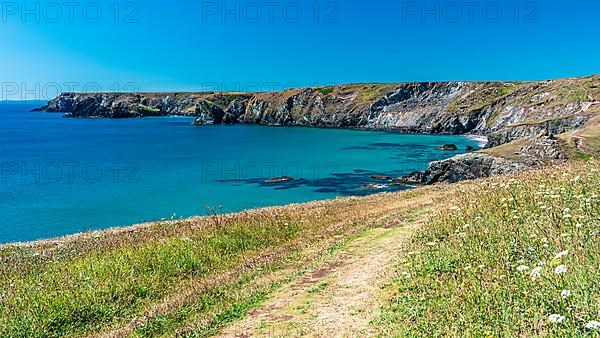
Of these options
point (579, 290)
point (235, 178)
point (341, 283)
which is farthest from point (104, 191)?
point (579, 290)

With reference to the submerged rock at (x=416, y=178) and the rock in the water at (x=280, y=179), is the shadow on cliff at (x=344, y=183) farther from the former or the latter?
the submerged rock at (x=416, y=178)

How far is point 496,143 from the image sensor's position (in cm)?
7762

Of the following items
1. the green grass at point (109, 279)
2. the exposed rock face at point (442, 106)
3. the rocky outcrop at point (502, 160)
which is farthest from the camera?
the exposed rock face at point (442, 106)

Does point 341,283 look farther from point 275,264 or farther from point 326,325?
point 275,264

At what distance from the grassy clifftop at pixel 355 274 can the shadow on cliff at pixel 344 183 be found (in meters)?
37.7

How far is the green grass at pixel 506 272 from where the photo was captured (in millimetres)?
6062

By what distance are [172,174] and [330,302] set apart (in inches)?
2766

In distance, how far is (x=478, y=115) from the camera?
141875 millimetres

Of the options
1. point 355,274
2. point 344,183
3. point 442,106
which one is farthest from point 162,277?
point 442,106

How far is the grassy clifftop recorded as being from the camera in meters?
6.63

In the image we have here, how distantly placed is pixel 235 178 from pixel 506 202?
60.3 metres

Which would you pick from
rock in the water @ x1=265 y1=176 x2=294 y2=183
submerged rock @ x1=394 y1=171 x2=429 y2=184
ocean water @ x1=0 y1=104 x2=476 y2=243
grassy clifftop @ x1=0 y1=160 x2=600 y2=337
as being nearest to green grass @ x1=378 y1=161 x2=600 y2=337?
grassy clifftop @ x1=0 y1=160 x2=600 y2=337

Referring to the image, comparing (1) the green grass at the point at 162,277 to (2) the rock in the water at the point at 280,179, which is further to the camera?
(2) the rock in the water at the point at 280,179

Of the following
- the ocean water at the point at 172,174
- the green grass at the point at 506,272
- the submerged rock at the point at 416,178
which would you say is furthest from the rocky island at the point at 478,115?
the green grass at the point at 506,272
